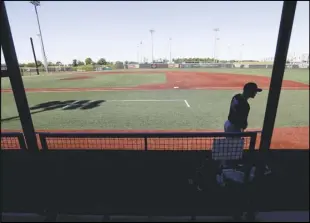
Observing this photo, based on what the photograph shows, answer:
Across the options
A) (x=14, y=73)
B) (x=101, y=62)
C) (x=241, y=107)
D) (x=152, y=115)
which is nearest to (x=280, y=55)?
(x=241, y=107)

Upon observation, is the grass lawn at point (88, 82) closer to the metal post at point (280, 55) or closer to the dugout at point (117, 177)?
the dugout at point (117, 177)

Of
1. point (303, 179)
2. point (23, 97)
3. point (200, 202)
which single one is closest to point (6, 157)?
Answer: point (23, 97)

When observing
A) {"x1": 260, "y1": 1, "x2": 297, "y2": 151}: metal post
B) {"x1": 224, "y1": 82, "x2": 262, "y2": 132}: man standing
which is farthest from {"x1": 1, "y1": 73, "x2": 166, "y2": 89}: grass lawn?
{"x1": 260, "y1": 1, "x2": 297, "y2": 151}: metal post

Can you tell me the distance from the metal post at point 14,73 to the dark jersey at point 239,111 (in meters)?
3.72

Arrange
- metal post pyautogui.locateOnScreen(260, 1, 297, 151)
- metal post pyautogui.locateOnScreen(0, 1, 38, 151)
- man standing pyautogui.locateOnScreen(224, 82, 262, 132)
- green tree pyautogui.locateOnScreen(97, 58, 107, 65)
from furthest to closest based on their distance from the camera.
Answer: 1. green tree pyautogui.locateOnScreen(97, 58, 107, 65)
2. man standing pyautogui.locateOnScreen(224, 82, 262, 132)
3. metal post pyautogui.locateOnScreen(0, 1, 38, 151)
4. metal post pyautogui.locateOnScreen(260, 1, 297, 151)

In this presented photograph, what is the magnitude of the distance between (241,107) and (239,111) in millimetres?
76

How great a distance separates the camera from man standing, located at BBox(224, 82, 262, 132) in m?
3.47

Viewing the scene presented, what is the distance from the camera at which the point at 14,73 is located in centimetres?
357

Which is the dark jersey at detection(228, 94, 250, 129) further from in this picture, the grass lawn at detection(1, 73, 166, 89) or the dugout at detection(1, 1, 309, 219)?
the grass lawn at detection(1, 73, 166, 89)

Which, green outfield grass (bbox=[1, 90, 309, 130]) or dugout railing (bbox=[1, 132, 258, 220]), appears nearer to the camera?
dugout railing (bbox=[1, 132, 258, 220])

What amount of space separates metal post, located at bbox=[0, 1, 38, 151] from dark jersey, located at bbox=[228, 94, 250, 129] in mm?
3722

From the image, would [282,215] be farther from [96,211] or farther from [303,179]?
[96,211]

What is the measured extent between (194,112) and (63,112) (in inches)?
285

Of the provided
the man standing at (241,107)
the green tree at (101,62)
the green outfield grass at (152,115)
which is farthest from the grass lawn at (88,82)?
the green tree at (101,62)
